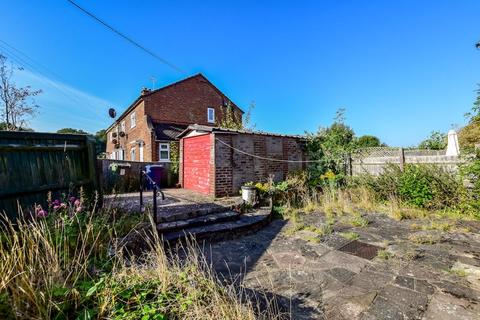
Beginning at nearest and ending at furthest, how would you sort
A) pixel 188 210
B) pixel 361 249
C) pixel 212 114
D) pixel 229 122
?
pixel 361 249 → pixel 188 210 → pixel 229 122 → pixel 212 114

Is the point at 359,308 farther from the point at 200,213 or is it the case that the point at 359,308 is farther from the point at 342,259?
the point at 200,213

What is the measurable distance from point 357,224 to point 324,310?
12.4 feet

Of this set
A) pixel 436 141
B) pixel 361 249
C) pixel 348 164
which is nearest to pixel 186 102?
pixel 348 164

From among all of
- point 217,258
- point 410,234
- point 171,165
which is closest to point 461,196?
point 410,234

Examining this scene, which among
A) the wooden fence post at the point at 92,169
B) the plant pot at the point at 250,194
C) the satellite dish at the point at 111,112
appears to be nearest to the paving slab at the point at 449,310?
the plant pot at the point at 250,194

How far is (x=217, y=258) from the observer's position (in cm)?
409

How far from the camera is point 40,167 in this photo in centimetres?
383

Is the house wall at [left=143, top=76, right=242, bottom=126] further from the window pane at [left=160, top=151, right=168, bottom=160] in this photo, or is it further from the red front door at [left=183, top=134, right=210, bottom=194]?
the red front door at [left=183, top=134, right=210, bottom=194]

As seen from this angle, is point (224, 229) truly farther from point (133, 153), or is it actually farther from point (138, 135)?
point (133, 153)

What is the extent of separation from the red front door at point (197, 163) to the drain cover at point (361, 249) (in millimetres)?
4915

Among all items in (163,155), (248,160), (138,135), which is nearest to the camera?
(248,160)

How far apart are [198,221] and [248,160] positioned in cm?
347

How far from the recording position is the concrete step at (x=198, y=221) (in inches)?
191

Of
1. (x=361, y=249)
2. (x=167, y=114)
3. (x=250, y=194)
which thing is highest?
(x=167, y=114)
